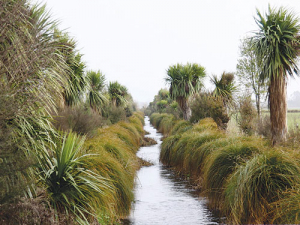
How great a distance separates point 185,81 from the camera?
24.2 meters

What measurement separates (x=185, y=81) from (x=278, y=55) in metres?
12.5

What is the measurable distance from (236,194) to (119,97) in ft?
82.1

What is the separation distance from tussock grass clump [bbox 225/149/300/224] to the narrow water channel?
3.75 feet

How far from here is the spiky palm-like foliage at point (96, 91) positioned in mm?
19859

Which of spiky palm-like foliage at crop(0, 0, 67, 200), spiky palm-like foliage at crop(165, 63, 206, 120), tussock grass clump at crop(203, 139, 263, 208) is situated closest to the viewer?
spiky palm-like foliage at crop(0, 0, 67, 200)

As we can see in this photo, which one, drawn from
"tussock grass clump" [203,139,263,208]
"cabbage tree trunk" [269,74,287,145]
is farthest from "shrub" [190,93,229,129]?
"tussock grass clump" [203,139,263,208]

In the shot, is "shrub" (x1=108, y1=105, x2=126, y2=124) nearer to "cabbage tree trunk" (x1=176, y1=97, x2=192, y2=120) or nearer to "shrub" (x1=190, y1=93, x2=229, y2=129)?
"cabbage tree trunk" (x1=176, y1=97, x2=192, y2=120)

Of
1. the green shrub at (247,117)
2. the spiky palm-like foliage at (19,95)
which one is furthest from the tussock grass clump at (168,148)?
the spiky palm-like foliage at (19,95)

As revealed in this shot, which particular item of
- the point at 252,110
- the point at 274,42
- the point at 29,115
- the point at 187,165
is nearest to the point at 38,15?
the point at 29,115

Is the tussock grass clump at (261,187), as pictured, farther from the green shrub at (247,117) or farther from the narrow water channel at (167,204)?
the green shrub at (247,117)

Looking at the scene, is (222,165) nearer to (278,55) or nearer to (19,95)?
(19,95)

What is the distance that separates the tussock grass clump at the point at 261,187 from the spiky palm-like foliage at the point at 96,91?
14.1m

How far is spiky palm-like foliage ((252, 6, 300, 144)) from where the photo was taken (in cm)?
1190

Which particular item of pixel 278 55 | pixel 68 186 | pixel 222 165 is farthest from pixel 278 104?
pixel 68 186
